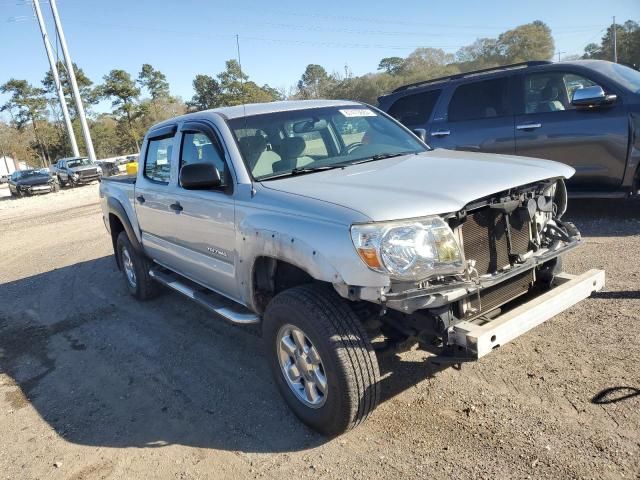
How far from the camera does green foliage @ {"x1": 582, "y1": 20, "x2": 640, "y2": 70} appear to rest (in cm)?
4022

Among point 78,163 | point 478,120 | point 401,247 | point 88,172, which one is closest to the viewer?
point 401,247

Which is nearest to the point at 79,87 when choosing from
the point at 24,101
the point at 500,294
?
the point at 24,101

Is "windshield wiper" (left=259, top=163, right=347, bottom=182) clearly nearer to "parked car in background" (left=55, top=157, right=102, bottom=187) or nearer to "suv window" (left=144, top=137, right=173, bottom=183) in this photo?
"suv window" (left=144, top=137, right=173, bottom=183)

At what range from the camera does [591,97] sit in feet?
19.7

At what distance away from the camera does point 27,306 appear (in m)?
6.64

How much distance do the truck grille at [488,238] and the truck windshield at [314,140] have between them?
3.86 ft

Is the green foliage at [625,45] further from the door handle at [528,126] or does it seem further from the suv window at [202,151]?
the suv window at [202,151]

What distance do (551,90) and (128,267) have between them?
19.1ft

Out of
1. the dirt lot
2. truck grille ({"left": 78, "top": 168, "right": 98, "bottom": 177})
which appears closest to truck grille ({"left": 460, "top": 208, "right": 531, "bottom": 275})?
the dirt lot

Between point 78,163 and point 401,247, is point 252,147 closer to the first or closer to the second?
point 401,247

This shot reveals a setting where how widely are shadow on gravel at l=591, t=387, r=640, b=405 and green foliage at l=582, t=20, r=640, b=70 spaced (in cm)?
4053

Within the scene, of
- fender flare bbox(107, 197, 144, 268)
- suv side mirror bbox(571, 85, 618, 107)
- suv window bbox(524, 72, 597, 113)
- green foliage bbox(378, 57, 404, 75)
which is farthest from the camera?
green foliage bbox(378, 57, 404, 75)

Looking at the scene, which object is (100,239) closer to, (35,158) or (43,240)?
(43,240)

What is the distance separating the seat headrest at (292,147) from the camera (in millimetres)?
3832
